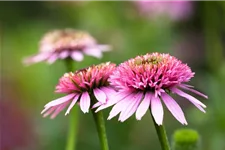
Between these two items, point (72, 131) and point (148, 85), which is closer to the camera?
point (148, 85)

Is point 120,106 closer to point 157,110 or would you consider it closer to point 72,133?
point 157,110

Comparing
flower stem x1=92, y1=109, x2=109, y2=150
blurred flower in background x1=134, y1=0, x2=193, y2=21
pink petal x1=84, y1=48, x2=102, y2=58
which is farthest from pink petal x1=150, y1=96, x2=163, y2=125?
blurred flower in background x1=134, y1=0, x2=193, y2=21

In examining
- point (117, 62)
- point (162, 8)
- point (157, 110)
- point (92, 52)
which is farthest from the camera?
point (162, 8)

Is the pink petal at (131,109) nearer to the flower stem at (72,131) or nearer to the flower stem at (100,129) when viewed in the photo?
the flower stem at (100,129)

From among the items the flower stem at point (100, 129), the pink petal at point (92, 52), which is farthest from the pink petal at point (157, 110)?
the pink petal at point (92, 52)

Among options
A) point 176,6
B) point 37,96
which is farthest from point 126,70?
point 37,96

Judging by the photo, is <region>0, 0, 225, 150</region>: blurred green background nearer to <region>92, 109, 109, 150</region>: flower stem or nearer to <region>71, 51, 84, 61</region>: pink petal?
<region>71, 51, 84, 61</region>: pink petal

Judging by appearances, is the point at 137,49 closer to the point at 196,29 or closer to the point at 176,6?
the point at 176,6

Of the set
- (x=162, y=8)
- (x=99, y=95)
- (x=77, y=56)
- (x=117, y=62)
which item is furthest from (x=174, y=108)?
(x=162, y=8)
